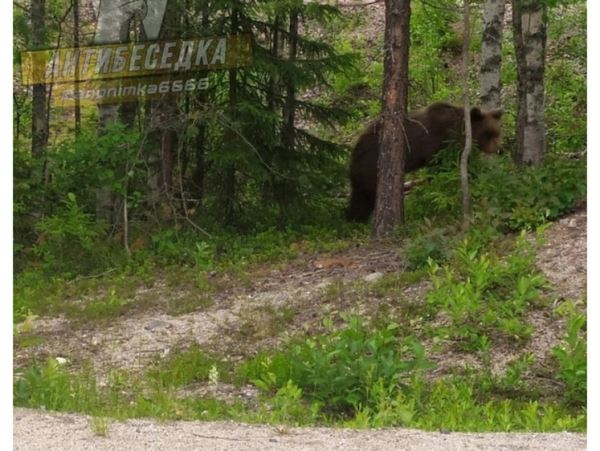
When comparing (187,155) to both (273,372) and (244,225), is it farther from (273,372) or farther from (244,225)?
(273,372)

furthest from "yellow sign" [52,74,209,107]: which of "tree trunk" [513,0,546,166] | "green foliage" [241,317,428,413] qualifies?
"green foliage" [241,317,428,413]

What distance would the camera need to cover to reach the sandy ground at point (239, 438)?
606cm

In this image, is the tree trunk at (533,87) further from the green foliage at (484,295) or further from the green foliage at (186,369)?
the green foliage at (186,369)

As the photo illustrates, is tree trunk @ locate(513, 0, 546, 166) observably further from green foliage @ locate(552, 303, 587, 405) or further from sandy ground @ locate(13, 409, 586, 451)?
sandy ground @ locate(13, 409, 586, 451)

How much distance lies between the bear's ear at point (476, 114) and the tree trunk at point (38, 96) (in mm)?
7537

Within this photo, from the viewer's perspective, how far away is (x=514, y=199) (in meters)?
12.5

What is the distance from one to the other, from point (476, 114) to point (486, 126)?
393 millimetres

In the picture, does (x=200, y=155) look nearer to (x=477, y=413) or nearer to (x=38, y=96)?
(x=38, y=96)

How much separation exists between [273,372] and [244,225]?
7.11m

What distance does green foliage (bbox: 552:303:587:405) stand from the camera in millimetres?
8266

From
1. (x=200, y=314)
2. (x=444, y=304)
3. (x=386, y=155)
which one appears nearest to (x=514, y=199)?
(x=386, y=155)

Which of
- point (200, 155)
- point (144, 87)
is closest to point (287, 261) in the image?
point (200, 155)

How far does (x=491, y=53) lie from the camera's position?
1770cm

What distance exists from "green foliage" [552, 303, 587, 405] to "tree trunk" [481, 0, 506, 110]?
9.38 meters
